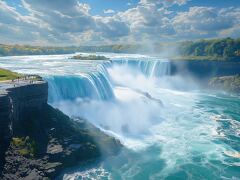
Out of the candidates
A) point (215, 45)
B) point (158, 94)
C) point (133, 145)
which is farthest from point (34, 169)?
point (215, 45)

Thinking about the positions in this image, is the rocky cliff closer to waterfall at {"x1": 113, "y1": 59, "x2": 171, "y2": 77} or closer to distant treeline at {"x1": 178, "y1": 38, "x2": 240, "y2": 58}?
waterfall at {"x1": 113, "y1": 59, "x2": 171, "y2": 77}

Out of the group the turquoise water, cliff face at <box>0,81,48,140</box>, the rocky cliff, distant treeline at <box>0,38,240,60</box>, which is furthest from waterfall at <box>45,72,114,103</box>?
distant treeline at <box>0,38,240,60</box>

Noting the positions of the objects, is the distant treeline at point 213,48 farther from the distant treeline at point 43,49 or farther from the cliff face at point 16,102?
the cliff face at point 16,102

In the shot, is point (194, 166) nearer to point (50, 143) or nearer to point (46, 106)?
point (50, 143)

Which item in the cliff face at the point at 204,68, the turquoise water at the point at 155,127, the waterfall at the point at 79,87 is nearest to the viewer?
the turquoise water at the point at 155,127

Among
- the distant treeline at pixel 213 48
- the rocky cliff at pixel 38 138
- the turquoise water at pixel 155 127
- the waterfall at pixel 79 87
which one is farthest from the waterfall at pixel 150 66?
the rocky cliff at pixel 38 138

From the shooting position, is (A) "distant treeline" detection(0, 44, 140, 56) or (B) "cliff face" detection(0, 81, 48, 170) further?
(A) "distant treeline" detection(0, 44, 140, 56)
